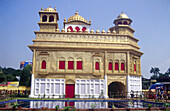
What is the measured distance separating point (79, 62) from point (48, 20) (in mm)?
9217

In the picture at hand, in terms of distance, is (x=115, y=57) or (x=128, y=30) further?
(x=128, y=30)

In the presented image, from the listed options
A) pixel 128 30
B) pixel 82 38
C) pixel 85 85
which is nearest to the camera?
pixel 85 85

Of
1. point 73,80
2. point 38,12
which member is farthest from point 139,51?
point 38,12

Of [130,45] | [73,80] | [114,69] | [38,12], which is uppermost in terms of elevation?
[38,12]

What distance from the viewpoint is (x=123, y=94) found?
27984 mm

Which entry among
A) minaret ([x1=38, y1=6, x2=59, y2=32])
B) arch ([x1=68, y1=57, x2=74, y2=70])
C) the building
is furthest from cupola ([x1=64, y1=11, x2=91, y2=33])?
arch ([x1=68, y1=57, x2=74, y2=70])

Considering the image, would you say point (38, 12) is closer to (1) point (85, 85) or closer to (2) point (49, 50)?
(2) point (49, 50)

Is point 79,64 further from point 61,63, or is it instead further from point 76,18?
point 76,18

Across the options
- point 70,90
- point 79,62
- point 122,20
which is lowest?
point 70,90

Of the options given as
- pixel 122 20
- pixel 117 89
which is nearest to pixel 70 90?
pixel 117 89

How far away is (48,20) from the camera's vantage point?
97.5 ft

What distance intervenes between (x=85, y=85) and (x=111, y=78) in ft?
14.2

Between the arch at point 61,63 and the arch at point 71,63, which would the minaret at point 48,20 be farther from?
the arch at point 71,63

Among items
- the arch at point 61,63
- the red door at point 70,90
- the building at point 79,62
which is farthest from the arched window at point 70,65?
the red door at point 70,90
